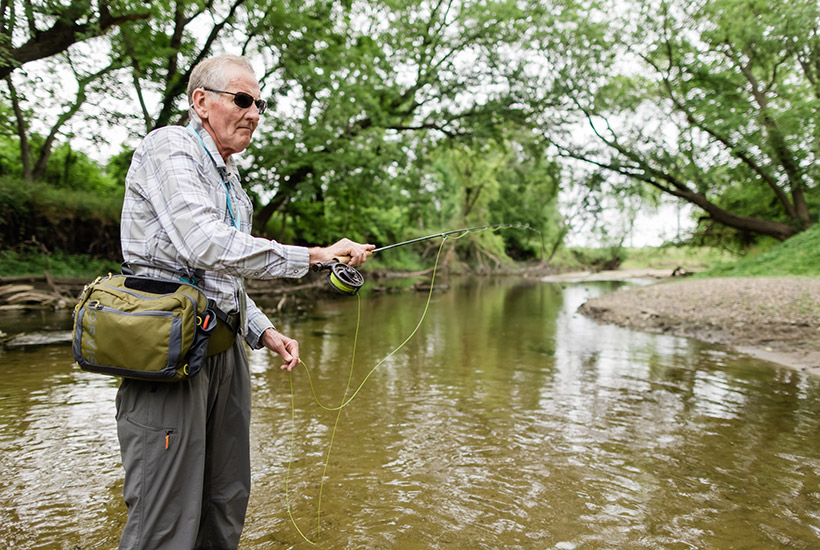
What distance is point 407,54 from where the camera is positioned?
1969cm

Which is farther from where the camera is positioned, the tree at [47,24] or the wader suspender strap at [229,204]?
the tree at [47,24]

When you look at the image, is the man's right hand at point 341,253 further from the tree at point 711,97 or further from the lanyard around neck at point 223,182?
the tree at point 711,97

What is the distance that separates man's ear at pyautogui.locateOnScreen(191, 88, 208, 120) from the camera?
6.44ft

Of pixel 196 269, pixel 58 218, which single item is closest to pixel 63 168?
pixel 58 218

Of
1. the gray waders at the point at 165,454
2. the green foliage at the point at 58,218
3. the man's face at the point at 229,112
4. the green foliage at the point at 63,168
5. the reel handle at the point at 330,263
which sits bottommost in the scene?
the gray waders at the point at 165,454

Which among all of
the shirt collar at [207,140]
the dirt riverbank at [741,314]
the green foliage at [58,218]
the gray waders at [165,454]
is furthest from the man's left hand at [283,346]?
the green foliage at [58,218]

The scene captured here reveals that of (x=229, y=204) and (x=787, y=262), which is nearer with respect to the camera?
(x=229, y=204)

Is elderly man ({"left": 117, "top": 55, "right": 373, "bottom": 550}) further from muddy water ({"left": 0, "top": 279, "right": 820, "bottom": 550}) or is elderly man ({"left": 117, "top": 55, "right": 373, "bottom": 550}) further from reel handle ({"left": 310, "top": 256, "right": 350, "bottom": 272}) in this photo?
muddy water ({"left": 0, "top": 279, "right": 820, "bottom": 550})

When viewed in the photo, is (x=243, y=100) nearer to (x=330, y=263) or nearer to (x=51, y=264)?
(x=330, y=263)

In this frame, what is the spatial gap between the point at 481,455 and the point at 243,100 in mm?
3386

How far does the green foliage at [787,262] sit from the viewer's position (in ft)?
56.6

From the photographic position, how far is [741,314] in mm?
11586

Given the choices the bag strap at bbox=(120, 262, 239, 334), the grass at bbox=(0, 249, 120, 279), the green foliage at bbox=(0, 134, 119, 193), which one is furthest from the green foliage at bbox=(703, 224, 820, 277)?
the green foliage at bbox=(0, 134, 119, 193)

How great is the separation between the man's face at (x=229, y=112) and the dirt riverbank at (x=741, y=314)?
335 inches
